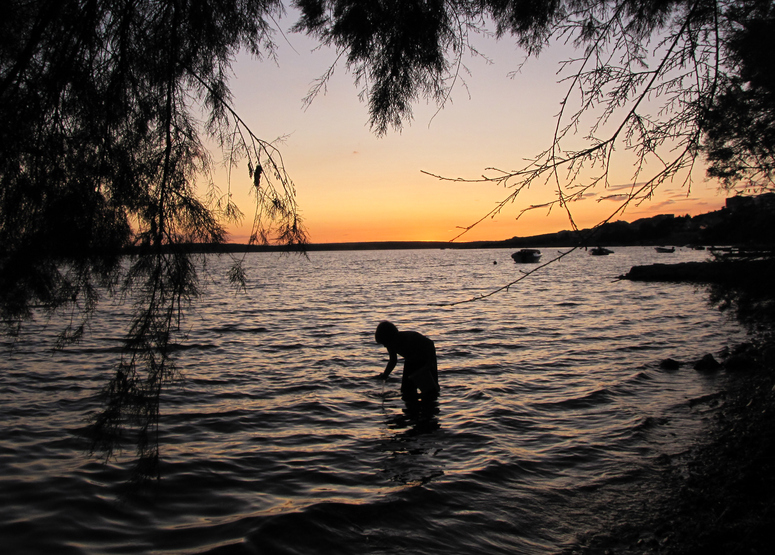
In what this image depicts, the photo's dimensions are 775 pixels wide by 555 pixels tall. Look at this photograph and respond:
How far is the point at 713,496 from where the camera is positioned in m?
A: 4.39

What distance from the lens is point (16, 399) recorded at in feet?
27.5

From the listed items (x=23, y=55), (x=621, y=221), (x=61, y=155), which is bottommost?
(x=621, y=221)

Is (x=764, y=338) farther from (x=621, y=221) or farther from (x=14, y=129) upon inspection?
(x=14, y=129)

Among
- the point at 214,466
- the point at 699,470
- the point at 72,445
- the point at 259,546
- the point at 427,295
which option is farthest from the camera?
the point at 427,295

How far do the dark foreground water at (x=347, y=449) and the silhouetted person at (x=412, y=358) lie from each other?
46 centimetres

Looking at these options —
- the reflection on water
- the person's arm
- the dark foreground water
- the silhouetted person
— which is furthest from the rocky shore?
the person's arm

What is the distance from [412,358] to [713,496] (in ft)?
15.2

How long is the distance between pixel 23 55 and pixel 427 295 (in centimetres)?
3069

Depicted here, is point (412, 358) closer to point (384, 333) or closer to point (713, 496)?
point (384, 333)

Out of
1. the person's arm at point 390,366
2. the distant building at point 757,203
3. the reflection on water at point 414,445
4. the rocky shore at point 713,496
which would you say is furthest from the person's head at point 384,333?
the distant building at point 757,203

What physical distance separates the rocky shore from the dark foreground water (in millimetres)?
210

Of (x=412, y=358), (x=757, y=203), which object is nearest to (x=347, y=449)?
(x=412, y=358)

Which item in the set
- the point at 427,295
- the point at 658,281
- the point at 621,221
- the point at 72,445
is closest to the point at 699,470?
the point at 621,221

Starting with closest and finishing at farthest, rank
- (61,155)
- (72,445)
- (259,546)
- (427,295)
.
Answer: (61,155) → (259,546) → (72,445) → (427,295)
